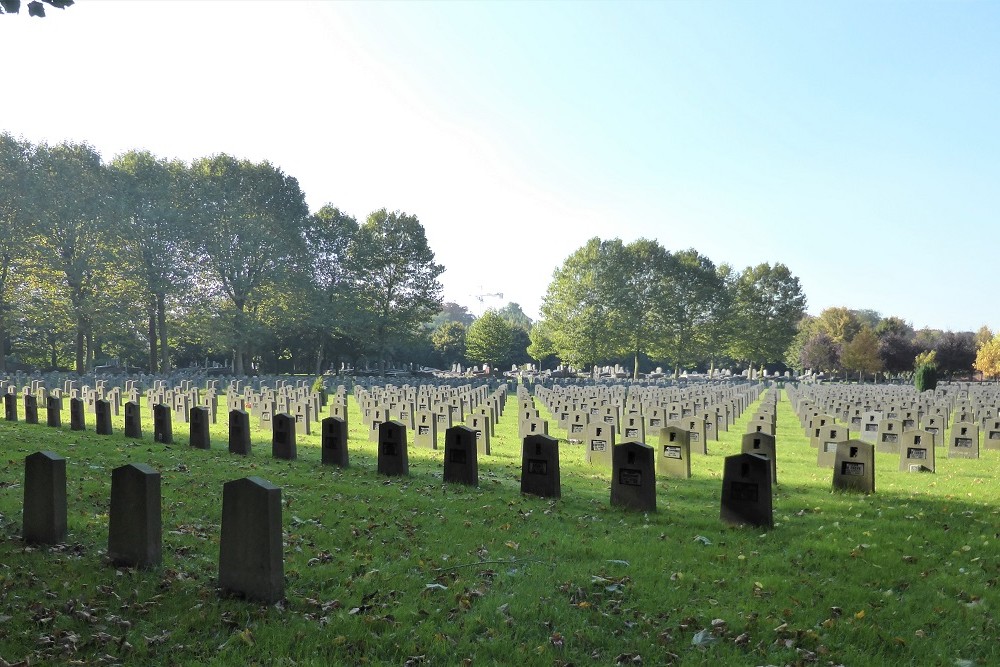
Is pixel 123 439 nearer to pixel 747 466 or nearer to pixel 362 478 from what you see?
pixel 362 478

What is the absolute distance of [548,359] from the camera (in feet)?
298

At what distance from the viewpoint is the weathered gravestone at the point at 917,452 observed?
13117mm

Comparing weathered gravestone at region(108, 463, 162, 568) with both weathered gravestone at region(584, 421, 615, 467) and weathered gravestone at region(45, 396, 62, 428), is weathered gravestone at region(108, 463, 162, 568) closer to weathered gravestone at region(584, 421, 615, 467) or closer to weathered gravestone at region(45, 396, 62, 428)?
weathered gravestone at region(584, 421, 615, 467)

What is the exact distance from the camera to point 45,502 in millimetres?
6184

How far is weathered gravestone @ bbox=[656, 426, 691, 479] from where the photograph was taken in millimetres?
11820

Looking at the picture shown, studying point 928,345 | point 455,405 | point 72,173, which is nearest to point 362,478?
→ point 455,405

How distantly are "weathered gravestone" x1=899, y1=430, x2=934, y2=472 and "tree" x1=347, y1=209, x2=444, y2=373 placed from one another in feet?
172

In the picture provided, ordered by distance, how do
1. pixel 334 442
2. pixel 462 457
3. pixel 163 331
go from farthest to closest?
pixel 163 331, pixel 334 442, pixel 462 457

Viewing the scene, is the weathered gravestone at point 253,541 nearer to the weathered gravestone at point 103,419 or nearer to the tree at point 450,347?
the weathered gravestone at point 103,419

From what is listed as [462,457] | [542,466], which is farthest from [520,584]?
[462,457]

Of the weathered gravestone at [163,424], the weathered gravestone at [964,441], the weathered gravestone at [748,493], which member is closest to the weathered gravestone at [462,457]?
the weathered gravestone at [748,493]

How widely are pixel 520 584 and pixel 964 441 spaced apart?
584 inches

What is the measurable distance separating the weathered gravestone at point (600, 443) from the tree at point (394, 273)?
5029 cm

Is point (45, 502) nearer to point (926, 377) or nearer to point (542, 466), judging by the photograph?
point (542, 466)
